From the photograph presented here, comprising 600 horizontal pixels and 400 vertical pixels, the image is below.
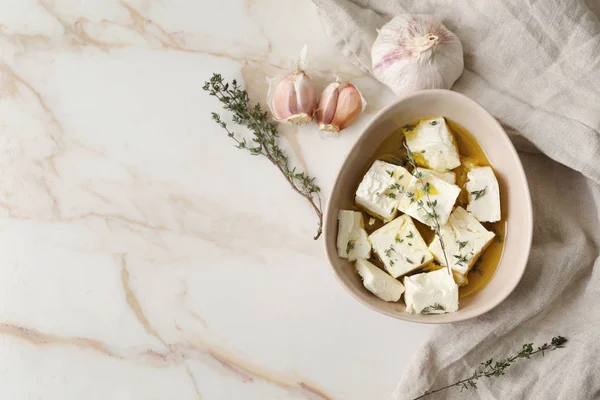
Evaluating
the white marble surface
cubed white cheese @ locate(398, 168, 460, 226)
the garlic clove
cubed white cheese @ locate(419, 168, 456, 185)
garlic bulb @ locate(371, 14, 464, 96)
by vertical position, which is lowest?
the white marble surface

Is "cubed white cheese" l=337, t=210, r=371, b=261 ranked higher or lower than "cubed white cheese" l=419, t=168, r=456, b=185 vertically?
lower

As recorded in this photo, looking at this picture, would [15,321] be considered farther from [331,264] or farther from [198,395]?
[331,264]

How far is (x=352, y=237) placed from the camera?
1.49 meters

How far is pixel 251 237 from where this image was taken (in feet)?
5.21

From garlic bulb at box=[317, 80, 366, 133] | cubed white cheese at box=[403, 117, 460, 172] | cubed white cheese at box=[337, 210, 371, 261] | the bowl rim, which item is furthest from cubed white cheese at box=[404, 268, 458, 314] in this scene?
garlic bulb at box=[317, 80, 366, 133]

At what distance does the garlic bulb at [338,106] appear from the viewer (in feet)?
4.93

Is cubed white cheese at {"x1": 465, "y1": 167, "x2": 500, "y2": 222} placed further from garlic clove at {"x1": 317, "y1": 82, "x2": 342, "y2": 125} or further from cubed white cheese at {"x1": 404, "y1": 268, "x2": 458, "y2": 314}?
garlic clove at {"x1": 317, "y1": 82, "x2": 342, "y2": 125}

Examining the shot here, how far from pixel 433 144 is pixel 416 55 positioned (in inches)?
8.1

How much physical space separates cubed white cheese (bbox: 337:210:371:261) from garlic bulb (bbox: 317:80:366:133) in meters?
0.22

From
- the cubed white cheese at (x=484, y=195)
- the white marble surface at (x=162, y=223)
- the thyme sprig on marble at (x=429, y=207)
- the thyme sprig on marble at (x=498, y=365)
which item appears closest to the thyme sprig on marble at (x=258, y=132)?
the white marble surface at (x=162, y=223)

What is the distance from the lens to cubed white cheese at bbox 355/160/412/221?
4.78 ft

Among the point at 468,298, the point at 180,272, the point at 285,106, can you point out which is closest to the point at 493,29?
the point at 285,106

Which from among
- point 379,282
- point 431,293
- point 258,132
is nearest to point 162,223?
point 258,132

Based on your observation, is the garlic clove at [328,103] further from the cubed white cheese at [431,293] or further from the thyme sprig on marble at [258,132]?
the cubed white cheese at [431,293]
